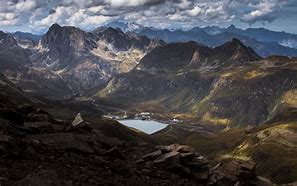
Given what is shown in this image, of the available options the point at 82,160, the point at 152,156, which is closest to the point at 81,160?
the point at 82,160

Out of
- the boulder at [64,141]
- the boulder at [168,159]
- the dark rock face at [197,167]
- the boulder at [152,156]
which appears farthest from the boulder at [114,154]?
the boulder at [168,159]

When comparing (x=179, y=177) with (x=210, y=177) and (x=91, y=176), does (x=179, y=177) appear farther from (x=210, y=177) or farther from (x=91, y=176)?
(x=91, y=176)

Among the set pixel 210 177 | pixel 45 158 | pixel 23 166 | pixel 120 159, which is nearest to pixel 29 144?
pixel 45 158

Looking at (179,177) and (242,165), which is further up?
(179,177)

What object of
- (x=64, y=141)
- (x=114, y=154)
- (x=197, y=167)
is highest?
(x=64, y=141)

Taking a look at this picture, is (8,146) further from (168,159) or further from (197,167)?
(197,167)

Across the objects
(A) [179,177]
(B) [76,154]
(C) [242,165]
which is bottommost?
(C) [242,165]

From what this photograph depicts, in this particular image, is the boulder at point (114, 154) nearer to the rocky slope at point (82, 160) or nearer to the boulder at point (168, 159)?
the rocky slope at point (82, 160)

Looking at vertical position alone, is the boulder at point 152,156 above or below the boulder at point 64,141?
below
